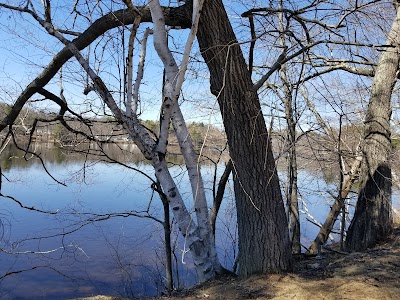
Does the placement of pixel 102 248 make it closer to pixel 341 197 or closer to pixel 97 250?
pixel 97 250

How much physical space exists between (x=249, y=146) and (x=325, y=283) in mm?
1387

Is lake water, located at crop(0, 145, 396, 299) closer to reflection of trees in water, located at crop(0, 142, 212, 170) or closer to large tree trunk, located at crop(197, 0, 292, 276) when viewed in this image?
reflection of trees in water, located at crop(0, 142, 212, 170)

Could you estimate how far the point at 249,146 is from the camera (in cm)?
353

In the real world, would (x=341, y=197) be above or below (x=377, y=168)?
below

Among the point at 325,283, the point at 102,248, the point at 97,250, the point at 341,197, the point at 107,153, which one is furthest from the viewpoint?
the point at 102,248

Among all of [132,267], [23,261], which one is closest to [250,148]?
[132,267]

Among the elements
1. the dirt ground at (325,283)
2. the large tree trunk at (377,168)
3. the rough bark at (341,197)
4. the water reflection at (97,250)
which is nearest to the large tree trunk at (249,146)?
the dirt ground at (325,283)

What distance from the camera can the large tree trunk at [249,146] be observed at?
3508 millimetres

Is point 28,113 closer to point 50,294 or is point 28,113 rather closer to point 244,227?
point 244,227

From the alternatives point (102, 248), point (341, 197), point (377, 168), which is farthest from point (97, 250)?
point (377, 168)

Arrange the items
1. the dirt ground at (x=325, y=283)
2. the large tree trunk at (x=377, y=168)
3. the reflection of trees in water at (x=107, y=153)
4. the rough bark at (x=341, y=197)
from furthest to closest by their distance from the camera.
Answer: the rough bark at (x=341, y=197), the reflection of trees in water at (x=107, y=153), the large tree trunk at (x=377, y=168), the dirt ground at (x=325, y=283)

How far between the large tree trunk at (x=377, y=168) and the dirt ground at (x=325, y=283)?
3.02 feet

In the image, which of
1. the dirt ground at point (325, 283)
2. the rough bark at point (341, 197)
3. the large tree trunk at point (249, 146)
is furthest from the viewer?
the rough bark at point (341, 197)

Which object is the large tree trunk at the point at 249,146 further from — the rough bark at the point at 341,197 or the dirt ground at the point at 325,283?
the rough bark at the point at 341,197
